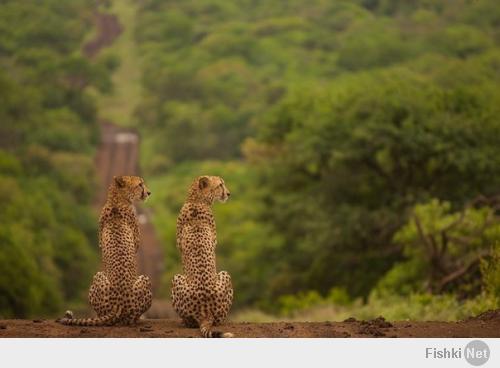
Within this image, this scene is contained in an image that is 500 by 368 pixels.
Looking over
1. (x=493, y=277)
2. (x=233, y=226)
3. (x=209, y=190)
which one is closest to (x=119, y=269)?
(x=209, y=190)

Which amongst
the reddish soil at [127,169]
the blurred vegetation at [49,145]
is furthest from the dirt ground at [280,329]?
the reddish soil at [127,169]

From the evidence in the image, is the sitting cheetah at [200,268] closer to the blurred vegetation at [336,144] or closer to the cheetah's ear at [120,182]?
the cheetah's ear at [120,182]

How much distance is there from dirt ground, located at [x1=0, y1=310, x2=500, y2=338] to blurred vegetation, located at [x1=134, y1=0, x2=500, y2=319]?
3352mm

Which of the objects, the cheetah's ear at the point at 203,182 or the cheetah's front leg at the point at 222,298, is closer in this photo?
the cheetah's front leg at the point at 222,298

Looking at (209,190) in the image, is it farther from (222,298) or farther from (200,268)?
(222,298)

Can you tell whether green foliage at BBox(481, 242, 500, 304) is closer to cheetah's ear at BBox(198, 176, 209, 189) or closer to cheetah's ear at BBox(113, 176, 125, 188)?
cheetah's ear at BBox(198, 176, 209, 189)

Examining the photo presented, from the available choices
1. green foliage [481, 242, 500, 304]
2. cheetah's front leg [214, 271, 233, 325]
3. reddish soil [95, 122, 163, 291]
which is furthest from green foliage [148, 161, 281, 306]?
cheetah's front leg [214, 271, 233, 325]

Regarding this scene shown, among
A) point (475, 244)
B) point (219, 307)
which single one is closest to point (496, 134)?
point (475, 244)

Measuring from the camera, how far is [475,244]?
20.8 m

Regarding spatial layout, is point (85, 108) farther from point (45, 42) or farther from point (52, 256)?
point (52, 256)

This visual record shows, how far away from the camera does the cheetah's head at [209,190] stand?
31.7 feet

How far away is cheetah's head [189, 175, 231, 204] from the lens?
966cm
